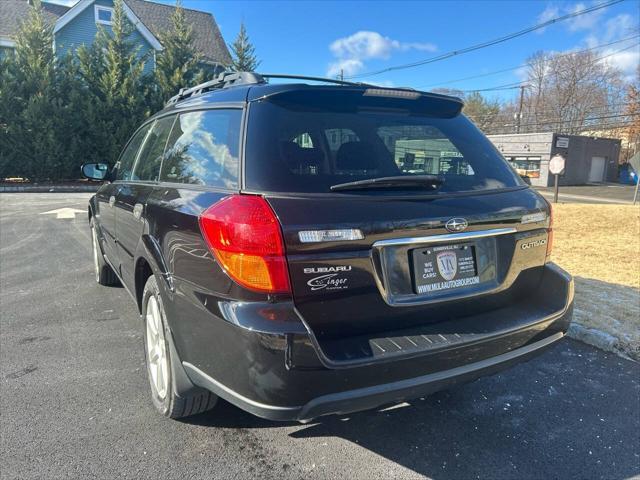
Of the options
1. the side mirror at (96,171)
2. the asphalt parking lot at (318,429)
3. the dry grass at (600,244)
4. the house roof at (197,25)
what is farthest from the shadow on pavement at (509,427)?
the house roof at (197,25)

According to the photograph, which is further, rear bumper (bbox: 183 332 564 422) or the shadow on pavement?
the shadow on pavement

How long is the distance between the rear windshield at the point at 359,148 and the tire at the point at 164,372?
1.05m

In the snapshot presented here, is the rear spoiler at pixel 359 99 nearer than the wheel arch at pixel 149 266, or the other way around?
the rear spoiler at pixel 359 99

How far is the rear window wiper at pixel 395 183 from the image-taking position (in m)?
2.14

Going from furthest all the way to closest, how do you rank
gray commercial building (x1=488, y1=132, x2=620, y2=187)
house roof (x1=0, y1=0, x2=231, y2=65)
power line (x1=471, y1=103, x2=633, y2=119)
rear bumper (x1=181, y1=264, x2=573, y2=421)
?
power line (x1=471, y1=103, x2=633, y2=119)
gray commercial building (x1=488, y1=132, x2=620, y2=187)
house roof (x1=0, y1=0, x2=231, y2=65)
rear bumper (x1=181, y1=264, x2=573, y2=421)

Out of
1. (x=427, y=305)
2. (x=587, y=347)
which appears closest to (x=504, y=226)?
(x=427, y=305)

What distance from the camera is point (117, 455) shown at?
244cm

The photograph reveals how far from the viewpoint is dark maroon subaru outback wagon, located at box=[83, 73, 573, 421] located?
6.37ft

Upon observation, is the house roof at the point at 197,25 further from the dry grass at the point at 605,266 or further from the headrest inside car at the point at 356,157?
the headrest inside car at the point at 356,157

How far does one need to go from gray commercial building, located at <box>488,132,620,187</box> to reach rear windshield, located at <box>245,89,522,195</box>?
39.9 meters

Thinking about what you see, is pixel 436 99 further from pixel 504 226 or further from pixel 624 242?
pixel 624 242

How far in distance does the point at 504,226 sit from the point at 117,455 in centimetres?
234

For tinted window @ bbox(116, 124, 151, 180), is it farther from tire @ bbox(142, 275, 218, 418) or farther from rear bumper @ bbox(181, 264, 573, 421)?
rear bumper @ bbox(181, 264, 573, 421)

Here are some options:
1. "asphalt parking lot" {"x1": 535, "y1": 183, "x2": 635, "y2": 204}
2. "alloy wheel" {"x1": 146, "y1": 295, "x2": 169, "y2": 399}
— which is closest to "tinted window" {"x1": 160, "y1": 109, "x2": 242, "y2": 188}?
"alloy wheel" {"x1": 146, "y1": 295, "x2": 169, "y2": 399}
